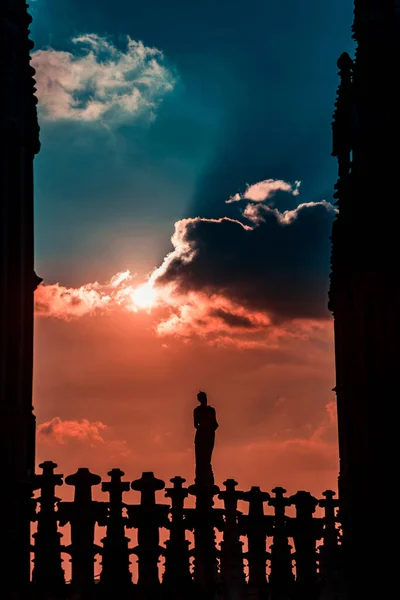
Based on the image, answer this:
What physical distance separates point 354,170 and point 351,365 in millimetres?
3884

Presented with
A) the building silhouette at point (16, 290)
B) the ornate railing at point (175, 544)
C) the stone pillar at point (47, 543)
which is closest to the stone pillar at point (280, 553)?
the ornate railing at point (175, 544)

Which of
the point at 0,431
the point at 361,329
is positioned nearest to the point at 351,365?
the point at 361,329

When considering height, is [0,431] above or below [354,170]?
below

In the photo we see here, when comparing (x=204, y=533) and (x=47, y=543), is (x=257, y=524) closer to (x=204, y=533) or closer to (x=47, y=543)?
(x=204, y=533)

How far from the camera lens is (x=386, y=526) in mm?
18031

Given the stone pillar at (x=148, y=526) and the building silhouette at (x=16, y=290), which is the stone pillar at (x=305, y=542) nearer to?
the stone pillar at (x=148, y=526)

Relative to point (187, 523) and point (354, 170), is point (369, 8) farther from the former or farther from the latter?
point (187, 523)

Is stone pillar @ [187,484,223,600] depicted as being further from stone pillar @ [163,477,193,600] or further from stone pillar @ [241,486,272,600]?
stone pillar @ [241,486,272,600]

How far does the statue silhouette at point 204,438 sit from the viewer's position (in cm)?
2097

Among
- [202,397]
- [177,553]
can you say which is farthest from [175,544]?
[202,397]

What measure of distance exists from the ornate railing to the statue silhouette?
157 centimetres

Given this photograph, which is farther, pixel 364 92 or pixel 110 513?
pixel 364 92

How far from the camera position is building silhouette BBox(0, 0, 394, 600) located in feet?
59.5

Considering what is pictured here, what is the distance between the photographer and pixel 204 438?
21141 millimetres
